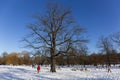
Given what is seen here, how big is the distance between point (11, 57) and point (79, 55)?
376 ft

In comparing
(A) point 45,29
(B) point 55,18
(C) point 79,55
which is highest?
(B) point 55,18

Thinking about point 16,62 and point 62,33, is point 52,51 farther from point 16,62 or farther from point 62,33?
point 16,62

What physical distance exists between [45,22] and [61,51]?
246 inches

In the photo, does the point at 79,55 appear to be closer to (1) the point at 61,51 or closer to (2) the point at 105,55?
(1) the point at 61,51

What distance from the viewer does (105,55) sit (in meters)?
71.2

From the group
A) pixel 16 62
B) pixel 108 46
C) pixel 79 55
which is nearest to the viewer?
pixel 79 55

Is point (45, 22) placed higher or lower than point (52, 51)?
higher

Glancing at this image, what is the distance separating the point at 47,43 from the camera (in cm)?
3416

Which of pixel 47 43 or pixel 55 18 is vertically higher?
pixel 55 18

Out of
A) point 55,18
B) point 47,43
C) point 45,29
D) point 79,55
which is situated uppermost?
point 55,18

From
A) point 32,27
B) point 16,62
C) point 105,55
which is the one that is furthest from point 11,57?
point 32,27

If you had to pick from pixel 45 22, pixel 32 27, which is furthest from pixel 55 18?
pixel 32 27

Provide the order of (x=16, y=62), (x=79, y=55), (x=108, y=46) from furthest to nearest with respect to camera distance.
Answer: (x=16, y=62) → (x=108, y=46) → (x=79, y=55)

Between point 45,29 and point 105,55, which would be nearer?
point 45,29
